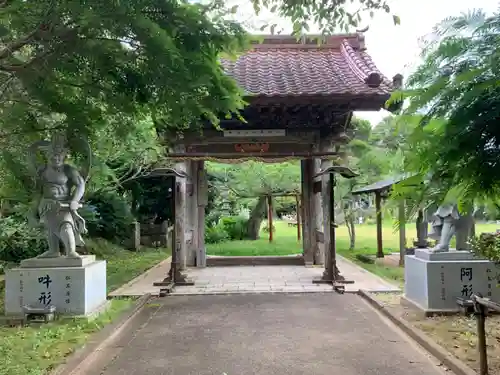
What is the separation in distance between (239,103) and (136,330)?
379 centimetres

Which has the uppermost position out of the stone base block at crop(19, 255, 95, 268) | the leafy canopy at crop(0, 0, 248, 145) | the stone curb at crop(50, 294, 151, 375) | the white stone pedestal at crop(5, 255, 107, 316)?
the leafy canopy at crop(0, 0, 248, 145)

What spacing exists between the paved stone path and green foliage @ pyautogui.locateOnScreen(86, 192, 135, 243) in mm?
9283

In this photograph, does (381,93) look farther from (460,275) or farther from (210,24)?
(210,24)

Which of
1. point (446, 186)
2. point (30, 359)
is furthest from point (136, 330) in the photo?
point (446, 186)

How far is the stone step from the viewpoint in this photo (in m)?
13.4

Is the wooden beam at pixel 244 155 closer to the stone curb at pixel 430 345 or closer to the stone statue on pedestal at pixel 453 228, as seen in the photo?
the stone statue on pedestal at pixel 453 228

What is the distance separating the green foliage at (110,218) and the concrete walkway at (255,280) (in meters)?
4.45

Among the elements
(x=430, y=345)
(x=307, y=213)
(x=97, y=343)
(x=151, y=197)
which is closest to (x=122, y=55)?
(x=97, y=343)

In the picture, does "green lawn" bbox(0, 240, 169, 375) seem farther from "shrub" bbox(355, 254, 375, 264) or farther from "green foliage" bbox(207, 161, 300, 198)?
"green foliage" bbox(207, 161, 300, 198)

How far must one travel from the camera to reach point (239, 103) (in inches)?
167

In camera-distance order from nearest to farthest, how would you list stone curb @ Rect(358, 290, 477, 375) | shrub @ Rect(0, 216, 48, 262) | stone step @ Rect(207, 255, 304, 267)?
stone curb @ Rect(358, 290, 477, 375), shrub @ Rect(0, 216, 48, 262), stone step @ Rect(207, 255, 304, 267)

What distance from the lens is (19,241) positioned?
12.3m

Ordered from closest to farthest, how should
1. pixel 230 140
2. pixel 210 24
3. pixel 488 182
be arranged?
1. pixel 488 182
2. pixel 210 24
3. pixel 230 140

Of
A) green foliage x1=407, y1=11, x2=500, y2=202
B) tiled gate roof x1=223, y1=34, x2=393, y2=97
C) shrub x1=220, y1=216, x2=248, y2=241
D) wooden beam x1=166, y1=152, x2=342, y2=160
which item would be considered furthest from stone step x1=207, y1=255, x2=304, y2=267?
green foliage x1=407, y1=11, x2=500, y2=202
